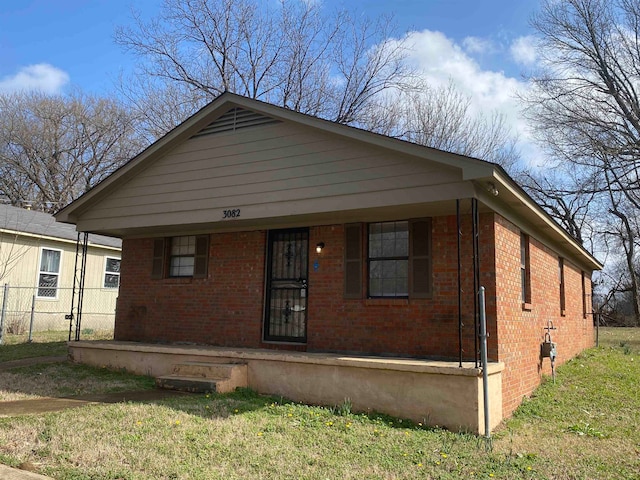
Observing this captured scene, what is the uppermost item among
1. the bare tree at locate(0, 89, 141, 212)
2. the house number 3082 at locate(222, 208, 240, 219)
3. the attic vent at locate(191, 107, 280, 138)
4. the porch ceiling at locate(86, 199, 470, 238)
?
the bare tree at locate(0, 89, 141, 212)

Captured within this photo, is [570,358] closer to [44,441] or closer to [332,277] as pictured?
[332,277]

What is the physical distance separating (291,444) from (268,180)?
439 cm

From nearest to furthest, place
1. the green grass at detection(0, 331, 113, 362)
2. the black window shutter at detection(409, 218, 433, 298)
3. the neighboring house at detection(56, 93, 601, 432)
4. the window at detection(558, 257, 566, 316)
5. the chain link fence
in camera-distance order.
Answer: the neighboring house at detection(56, 93, 601, 432) < the black window shutter at detection(409, 218, 433, 298) < the green grass at detection(0, 331, 113, 362) < the window at detection(558, 257, 566, 316) < the chain link fence

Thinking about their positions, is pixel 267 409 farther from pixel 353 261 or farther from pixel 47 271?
pixel 47 271

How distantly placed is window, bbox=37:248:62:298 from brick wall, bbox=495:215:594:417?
15847mm

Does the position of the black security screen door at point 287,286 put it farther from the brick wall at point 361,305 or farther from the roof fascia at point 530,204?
the roof fascia at point 530,204

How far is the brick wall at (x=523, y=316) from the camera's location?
24.8ft

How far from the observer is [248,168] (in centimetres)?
879

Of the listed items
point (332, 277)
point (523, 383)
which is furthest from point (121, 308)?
point (523, 383)

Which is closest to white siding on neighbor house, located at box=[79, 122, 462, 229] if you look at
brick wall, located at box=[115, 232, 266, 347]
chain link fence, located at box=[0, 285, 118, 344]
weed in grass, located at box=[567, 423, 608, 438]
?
brick wall, located at box=[115, 232, 266, 347]

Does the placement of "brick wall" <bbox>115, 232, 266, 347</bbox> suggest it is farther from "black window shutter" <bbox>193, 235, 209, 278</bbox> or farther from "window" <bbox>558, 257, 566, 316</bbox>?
"window" <bbox>558, 257, 566, 316</bbox>

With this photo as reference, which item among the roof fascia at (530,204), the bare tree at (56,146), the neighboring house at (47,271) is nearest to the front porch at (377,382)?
the roof fascia at (530,204)

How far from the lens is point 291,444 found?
552 cm

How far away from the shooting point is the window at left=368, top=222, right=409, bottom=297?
8.26 meters
